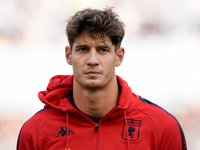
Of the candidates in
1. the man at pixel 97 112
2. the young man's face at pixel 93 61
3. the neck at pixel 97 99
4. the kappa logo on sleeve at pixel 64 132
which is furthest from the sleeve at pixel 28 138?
the young man's face at pixel 93 61

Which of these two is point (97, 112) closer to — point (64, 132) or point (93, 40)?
point (64, 132)

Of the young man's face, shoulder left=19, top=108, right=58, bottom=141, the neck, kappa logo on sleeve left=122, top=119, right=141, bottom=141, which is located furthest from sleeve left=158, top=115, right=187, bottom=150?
shoulder left=19, top=108, right=58, bottom=141

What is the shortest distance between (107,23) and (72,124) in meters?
0.88

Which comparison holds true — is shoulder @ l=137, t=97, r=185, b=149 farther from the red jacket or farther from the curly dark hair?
the curly dark hair

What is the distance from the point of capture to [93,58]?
240 cm

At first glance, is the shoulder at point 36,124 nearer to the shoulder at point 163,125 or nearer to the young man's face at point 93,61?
the young man's face at point 93,61

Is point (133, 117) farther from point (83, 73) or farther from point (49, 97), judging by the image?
Result: point (49, 97)

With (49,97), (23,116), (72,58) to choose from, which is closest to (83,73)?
(72,58)

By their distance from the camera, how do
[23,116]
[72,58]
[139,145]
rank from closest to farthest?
[139,145]
[72,58]
[23,116]

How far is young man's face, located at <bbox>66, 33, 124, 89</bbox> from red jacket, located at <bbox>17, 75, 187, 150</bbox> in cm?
24

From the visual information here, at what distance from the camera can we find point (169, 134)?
8.04ft

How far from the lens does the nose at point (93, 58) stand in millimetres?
2393

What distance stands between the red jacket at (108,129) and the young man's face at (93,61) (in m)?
0.24

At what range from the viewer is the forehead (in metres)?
2.45
